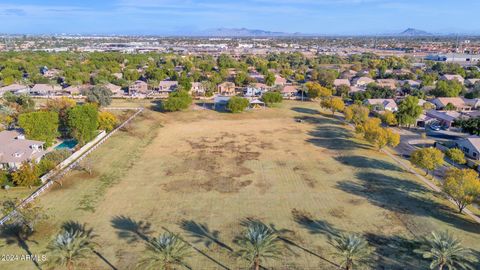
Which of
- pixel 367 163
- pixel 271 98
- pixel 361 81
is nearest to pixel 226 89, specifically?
pixel 271 98

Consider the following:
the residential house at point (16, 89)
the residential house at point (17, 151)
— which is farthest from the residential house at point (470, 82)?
the residential house at point (16, 89)

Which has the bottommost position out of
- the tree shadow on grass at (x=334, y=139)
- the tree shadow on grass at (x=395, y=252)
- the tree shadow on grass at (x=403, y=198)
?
the tree shadow on grass at (x=395, y=252)

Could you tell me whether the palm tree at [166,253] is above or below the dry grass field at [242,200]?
above

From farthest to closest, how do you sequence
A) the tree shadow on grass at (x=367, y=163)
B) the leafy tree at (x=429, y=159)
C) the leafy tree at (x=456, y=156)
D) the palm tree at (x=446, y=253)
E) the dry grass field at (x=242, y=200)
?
the tree shadow on grass at (x=367, y=163) → the leafy tree at (x=456, y=156) → the leafy tree at (x=429, y=159) → the dry grass field at (x=242, y=200) → the palm tree at (x=446, y=253)

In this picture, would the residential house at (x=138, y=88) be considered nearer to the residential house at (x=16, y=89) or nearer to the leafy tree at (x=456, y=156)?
the residential house at (x=16, y=89)

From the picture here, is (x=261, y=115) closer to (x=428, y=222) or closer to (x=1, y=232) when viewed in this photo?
(x=428, y=222)

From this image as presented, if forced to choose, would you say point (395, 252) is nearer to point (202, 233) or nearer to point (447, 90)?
point (202, 233)

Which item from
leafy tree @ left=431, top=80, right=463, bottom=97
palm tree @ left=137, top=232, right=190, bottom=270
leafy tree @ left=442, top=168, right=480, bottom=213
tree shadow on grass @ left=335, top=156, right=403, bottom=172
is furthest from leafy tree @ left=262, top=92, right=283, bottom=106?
palm tree @ left=137, top=232, right=190, bottom=270

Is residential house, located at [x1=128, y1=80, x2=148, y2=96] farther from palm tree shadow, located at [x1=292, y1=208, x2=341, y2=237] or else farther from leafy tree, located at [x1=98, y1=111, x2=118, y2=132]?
palm tree shadow, located at [x1=292, y1=208, x2=341, y2=237]
